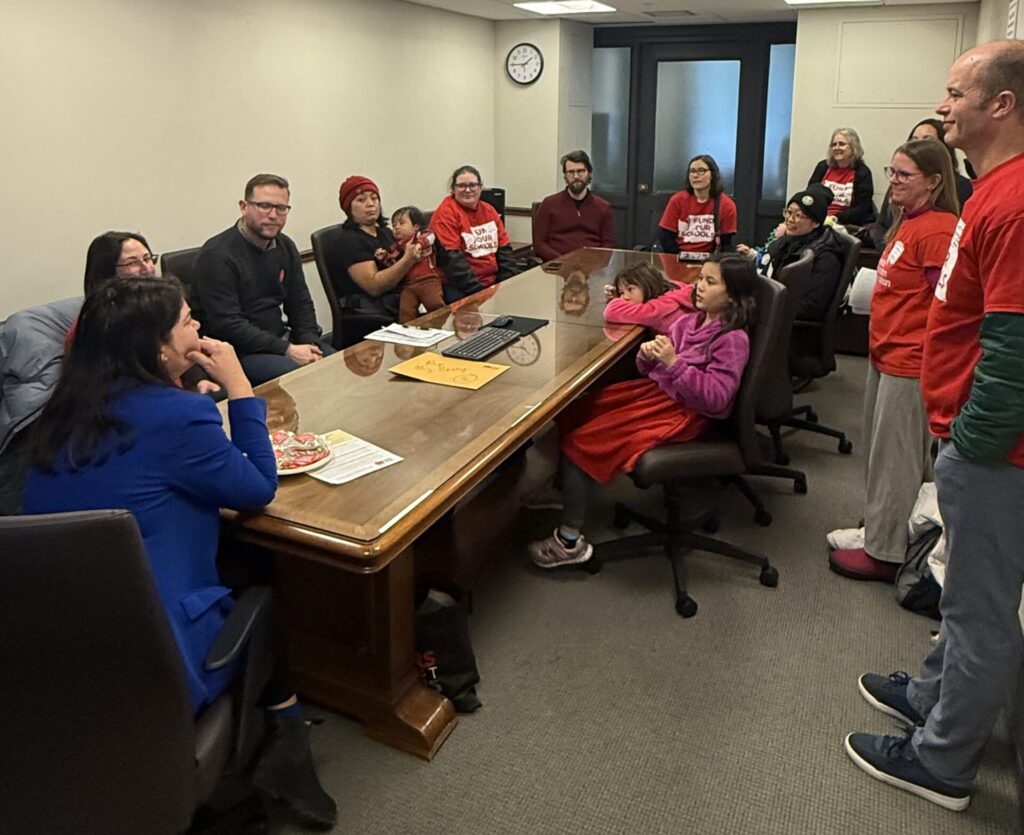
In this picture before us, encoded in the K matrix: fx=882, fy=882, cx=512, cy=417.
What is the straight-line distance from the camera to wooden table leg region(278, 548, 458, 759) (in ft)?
6.78

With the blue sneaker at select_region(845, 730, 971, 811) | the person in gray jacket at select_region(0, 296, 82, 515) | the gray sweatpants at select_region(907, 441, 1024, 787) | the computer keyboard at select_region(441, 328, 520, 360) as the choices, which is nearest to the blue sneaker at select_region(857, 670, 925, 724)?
the blue sneaker at select_region(845, 730, 971, 811)

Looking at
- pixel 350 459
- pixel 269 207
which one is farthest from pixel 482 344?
pixel 269 207

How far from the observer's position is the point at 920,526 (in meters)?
2.68

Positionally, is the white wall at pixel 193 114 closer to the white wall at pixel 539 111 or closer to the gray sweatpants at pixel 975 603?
the white wall at pixel 539 111

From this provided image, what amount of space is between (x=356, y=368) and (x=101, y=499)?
1275 mm

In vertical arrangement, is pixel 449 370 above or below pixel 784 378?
above

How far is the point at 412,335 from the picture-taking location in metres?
3.09

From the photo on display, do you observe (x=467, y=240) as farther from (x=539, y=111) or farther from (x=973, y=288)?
(x=973, y=288)

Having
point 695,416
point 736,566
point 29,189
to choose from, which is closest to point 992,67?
point 695,416

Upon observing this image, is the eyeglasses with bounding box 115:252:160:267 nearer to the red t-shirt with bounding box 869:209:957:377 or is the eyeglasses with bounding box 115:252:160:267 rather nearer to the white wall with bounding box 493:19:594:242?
the red t-shirt with bounding box 869:209:957:377

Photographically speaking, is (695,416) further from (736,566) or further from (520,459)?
(520,459)

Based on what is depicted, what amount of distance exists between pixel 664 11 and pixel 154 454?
5932mm

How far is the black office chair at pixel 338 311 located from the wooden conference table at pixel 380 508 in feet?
3.93

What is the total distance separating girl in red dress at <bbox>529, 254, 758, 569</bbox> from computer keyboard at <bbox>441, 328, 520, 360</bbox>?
12.8 inches
